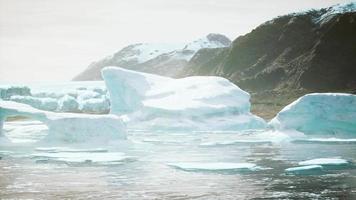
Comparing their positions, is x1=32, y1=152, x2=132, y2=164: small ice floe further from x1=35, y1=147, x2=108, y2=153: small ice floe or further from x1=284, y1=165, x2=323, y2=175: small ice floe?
x1=284, y1=165, x2=323, y2=175: small ice floe

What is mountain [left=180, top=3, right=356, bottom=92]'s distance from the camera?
109875 millimetres

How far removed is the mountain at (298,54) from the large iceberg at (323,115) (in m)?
60.0

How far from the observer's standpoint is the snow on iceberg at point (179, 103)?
56.3m

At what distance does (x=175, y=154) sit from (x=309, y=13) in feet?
353

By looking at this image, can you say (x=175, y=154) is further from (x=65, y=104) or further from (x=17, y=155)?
(x=65, y=104)

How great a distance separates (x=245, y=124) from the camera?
57.6m

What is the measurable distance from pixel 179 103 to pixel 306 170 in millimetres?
33633

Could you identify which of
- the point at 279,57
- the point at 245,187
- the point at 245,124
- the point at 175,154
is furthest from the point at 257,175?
the point at 279,57

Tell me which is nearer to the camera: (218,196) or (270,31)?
(218,196)

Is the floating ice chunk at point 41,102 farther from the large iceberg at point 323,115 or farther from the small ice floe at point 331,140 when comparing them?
the small ice floe at point 331,140

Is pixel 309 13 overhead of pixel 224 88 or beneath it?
overhead

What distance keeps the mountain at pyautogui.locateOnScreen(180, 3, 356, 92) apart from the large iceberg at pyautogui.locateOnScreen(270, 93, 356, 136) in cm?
6004

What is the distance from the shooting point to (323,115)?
44625mm

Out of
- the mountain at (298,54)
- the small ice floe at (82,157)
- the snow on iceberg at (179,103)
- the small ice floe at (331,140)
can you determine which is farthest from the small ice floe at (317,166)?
the mountain at (298,54)
